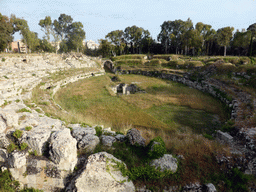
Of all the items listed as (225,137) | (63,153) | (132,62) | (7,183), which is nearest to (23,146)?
(7,183)

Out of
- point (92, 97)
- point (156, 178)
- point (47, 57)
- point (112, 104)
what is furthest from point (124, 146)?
point (47, 57)

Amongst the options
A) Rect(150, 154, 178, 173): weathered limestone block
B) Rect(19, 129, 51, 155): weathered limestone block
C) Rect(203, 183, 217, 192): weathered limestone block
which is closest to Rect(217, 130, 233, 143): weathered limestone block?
Rect(203, 183, 217, 192): weathered limestone block

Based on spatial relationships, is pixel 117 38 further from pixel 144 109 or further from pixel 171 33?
pixel 144 109

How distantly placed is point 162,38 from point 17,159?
68.6m

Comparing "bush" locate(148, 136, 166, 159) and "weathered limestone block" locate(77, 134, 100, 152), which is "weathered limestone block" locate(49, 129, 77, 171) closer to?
"weathered limestone block" locate(77, 134, 100, 152)

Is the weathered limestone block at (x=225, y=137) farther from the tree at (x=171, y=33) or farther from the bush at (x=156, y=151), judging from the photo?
the tree at (x=171, y=33)

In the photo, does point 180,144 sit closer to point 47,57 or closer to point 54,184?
point 54,184

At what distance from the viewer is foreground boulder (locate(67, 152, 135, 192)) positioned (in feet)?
13.5

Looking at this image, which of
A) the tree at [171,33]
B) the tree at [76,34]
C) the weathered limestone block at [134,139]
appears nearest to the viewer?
the weathered limestone block at [134,139]

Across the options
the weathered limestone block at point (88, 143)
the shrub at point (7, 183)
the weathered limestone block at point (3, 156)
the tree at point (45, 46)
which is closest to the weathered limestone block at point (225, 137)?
the weathered limestone block at point (88, 143)

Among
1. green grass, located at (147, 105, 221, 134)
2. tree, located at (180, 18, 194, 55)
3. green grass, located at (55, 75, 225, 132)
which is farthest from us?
tree, located at (180, 18, 194, 55)

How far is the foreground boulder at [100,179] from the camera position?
4.12 m

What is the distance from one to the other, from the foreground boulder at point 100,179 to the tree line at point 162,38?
52.3 m

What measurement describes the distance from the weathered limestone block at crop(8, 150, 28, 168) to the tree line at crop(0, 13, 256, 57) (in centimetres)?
5146
